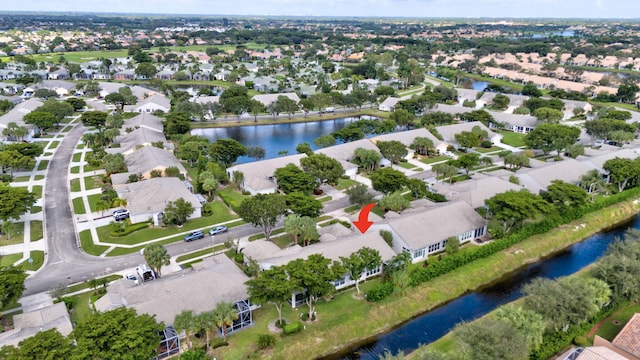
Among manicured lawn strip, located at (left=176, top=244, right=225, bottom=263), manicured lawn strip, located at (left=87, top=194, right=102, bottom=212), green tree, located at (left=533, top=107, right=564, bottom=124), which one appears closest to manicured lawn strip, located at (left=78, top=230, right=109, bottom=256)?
manicured lawn strip, located at (left=87, top=194, right=102, bottom=212)

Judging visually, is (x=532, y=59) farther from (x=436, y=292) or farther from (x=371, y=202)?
(x=436, y=292)

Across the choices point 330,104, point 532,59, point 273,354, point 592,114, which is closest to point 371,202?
point 273,354

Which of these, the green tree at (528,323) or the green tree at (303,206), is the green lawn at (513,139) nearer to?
the green tree at (303,206)

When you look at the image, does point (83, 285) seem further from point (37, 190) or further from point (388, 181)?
point (388, 181)

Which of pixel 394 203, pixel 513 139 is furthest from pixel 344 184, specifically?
pixel 513 139

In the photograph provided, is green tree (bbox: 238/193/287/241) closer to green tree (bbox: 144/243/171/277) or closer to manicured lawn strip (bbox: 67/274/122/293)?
green tree (bbox: 144/243/171/277)
